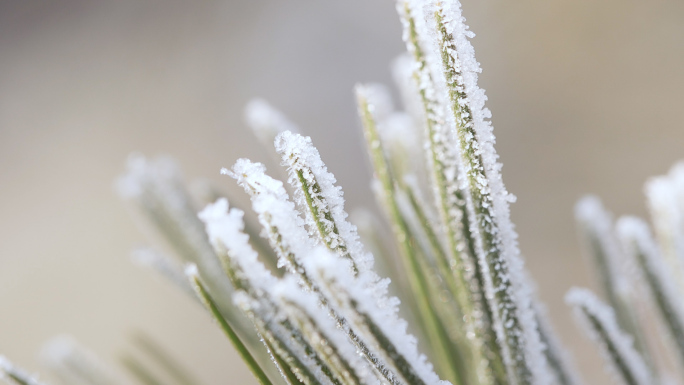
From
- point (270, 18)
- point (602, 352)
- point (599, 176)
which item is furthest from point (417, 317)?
point (270, 18)

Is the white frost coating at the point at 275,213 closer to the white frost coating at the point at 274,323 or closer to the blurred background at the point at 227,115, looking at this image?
the white frost coating at the point at 274,323

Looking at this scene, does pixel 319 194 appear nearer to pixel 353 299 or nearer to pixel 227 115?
pixel 353 299

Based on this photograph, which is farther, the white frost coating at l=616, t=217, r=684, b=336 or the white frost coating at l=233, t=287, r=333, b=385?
the white frost coating at l=616, t=217, r=684, b=336

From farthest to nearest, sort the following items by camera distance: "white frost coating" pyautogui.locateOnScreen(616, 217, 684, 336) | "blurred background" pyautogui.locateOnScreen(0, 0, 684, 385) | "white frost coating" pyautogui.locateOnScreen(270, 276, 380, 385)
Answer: "blurred background" pyautogui.locateOnScreen(0, 0, 684, 385) → "white frost coating" pyautogui.locateOnScreen(616, 217, 684, 336) → "white frost coating" pyautogui.locateOnScreen(270, 276, 380, 385)


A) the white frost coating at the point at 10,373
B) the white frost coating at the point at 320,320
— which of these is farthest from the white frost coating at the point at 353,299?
the white frost coating at the point at 10,373

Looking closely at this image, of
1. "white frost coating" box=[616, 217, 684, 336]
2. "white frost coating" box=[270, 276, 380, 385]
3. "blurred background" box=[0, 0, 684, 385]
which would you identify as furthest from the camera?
"blurred background" box=[0, 0, 684, 385]

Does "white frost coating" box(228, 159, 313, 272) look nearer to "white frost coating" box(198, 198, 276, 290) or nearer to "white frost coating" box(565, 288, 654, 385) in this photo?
"white frost coating" box(198, 198, 276, 290)

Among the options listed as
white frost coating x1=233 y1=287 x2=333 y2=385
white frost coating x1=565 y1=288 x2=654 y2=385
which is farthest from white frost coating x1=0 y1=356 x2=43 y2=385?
white frost coating x1=565 y1=288 x2=654 y2=385

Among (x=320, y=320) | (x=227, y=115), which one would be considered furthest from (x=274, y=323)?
(x=227, y=115)
